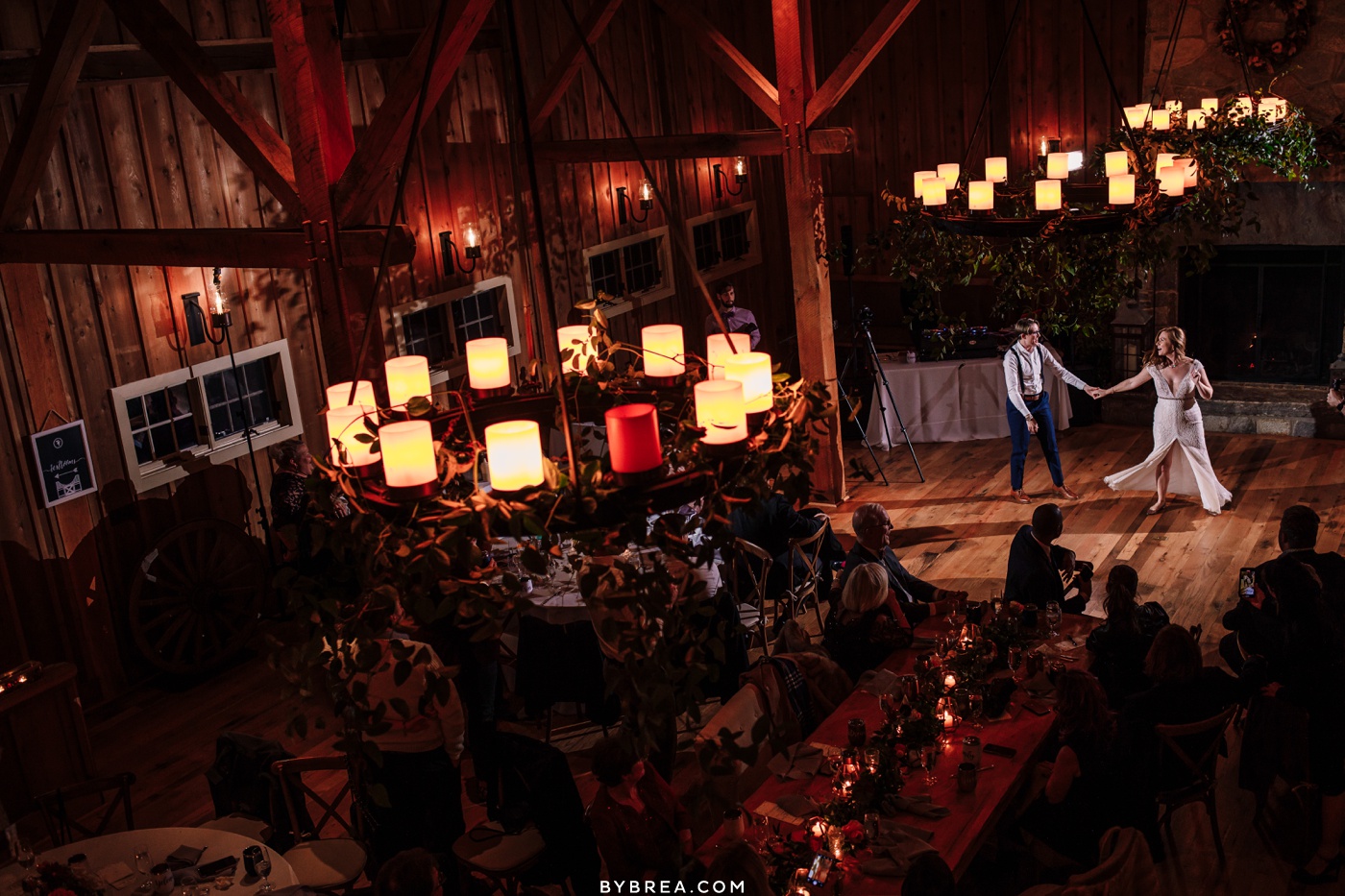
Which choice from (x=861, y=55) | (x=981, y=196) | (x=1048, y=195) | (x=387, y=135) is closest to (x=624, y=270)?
(x=861, y=55)

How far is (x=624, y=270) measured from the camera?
1091cm

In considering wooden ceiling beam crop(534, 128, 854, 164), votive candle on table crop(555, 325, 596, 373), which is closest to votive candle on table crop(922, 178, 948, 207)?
wooden ceiling beam crop(534, 128, 854, 164)

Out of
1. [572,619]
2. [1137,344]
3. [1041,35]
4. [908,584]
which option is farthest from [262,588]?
[1041,35]

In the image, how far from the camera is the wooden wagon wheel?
6988mm

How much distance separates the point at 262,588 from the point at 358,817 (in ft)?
10.1

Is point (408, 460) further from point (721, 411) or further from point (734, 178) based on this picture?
point (734, 178)

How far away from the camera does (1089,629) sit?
17.2 ft

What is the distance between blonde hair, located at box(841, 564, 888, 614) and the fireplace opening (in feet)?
20.4

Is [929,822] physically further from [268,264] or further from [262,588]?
[262,588]

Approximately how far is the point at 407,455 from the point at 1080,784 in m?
2.73

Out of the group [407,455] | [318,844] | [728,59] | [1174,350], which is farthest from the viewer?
[728,59]

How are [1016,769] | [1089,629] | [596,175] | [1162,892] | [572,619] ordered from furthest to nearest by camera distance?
[596,175]
[572,619]
[1089,629]
[1162,892]
[1016,769]

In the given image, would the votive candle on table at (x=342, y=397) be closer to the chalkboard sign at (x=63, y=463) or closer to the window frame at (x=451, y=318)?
the chalkboard sign at (x=63, y=463)

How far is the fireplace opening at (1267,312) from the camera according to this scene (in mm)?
9977
